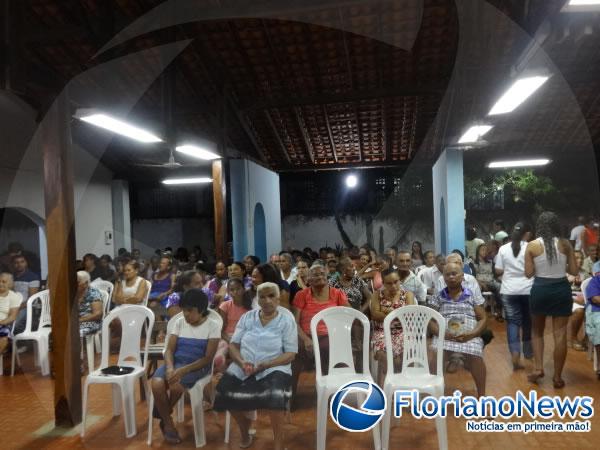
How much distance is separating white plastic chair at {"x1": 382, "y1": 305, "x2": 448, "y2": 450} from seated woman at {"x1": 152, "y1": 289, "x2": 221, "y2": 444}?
147 cm

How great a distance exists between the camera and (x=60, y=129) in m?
4.38

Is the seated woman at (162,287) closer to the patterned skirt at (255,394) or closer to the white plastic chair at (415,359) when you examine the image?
the patterned skirt at (255,394)

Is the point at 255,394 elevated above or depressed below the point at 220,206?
below

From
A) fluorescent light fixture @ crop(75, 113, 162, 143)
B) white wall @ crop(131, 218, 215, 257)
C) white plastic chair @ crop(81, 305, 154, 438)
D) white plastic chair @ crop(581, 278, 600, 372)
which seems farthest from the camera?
white wall @ crop(131, 218, 215, 257)

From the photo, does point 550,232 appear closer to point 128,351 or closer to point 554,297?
point 554,297

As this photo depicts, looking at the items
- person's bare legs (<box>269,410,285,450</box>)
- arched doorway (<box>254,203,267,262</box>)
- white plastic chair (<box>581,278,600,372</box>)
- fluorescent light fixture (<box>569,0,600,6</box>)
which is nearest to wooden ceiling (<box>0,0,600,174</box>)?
fluorescent light fixture (<box>569,0,600,6</box>)

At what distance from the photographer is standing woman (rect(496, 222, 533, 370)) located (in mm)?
5402

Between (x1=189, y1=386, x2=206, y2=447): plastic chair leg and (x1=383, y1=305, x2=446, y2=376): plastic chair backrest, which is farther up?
(x1=383, y1=305, x2=446, y2=376): plastic chair backrest

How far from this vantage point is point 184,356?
4.07 m

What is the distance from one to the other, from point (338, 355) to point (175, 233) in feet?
41.6

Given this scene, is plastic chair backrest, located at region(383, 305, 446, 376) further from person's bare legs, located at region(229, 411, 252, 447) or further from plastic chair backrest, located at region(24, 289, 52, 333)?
plastic chair backrest, located at region(24, 289, 52, 333)

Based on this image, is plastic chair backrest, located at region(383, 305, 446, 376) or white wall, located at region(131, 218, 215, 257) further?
white wall, located at region(131, 218, 215, 257)

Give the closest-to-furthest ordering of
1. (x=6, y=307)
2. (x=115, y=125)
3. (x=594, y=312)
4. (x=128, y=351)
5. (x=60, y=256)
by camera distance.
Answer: (x=60, y=256) → (x=128, y=351) → (x=594, y=312) → (x=115, y=125) → (x=6, y=307)

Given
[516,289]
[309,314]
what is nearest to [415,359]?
[309,314]
